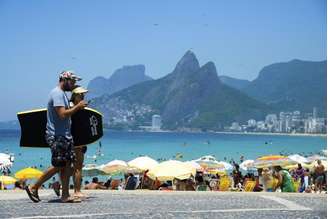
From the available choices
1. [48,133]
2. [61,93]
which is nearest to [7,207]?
[48,133]

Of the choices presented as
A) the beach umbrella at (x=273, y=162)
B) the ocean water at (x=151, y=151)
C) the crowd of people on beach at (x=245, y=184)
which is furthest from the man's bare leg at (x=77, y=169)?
the ocean water at (x=151, y=151)

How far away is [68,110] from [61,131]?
0.25 m

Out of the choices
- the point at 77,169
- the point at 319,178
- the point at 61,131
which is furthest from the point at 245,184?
the point at 61,131

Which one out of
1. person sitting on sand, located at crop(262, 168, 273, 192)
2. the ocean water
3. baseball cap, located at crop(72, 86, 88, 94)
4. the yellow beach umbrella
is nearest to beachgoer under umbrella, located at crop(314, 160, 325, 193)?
person sitting on sand, located at crop(262, 168, 273, 192)

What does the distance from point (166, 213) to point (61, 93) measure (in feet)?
5.96

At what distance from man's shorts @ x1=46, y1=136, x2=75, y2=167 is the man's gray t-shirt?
5 centimetres

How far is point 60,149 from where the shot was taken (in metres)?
6.88

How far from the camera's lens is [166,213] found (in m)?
6.12

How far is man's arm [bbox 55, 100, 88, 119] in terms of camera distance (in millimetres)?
6820

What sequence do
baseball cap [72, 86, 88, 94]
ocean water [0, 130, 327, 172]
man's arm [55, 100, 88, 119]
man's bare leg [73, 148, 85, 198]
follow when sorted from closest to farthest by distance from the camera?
man's arm [55, 100, 88, 119]
baseball cap [72, 86, 88, 94]
man's bare leg [73, 148, 85, 198]
ocean water [0, 130, 327, 172]

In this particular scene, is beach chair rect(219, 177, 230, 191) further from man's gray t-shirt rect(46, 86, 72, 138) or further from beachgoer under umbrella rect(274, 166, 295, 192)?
man's gray t-shirt rect(46, 86, 72, 138)

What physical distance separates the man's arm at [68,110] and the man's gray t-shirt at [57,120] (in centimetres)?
4

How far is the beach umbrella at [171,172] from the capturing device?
59.9 feet

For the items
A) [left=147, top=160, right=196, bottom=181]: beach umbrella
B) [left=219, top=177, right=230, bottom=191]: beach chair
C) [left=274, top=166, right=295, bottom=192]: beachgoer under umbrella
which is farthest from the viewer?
[left=219, top=177, right=230, bottom=191]: beach chair
